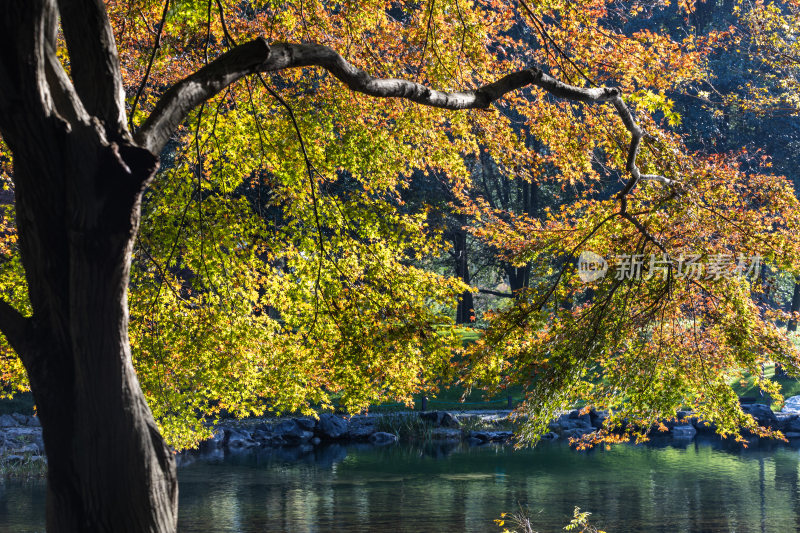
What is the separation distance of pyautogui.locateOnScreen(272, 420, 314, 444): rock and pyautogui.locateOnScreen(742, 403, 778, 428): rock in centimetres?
1318

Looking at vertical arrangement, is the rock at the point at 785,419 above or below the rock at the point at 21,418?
below

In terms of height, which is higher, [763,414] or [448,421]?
[763,414]

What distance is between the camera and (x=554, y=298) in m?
8.29

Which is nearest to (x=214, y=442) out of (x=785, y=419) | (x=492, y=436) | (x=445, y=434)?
(x=445, y=434)

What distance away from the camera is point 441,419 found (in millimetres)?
23156

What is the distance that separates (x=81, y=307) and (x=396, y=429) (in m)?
19.4

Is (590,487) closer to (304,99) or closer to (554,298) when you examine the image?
(554,298)

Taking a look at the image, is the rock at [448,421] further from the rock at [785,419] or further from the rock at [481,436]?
the rock at [785,419]

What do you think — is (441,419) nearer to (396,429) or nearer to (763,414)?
(396,429)

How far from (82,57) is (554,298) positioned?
5.50 meters

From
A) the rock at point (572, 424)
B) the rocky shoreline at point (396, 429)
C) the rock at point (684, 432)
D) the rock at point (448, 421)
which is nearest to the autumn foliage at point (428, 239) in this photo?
the rocky shoreline at point (396, 429)

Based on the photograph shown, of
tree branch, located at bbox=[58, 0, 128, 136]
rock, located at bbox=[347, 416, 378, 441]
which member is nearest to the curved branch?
tree branch, located at bbox=[58, 0, 128, 136]

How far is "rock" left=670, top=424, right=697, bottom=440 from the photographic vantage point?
23312 millimetres

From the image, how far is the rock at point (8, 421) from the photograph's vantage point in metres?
20.9
